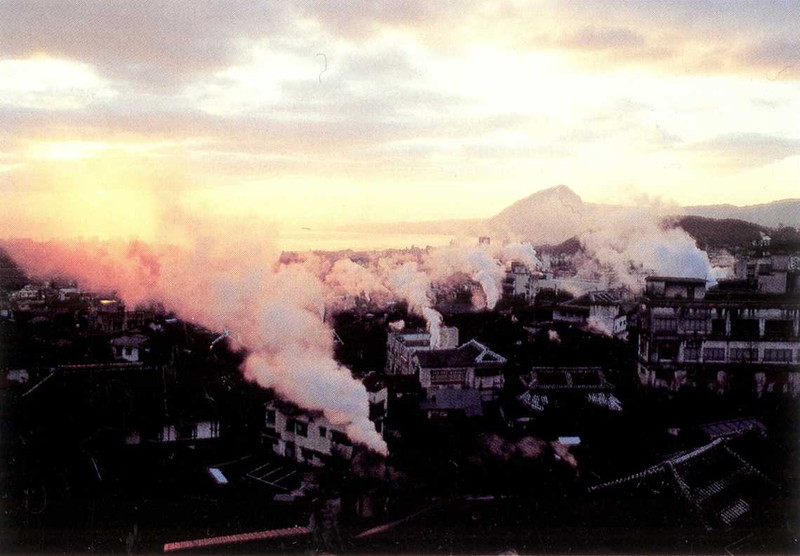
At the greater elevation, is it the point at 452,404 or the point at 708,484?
the point at 452,404

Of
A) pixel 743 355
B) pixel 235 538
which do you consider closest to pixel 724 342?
pixel 743 355

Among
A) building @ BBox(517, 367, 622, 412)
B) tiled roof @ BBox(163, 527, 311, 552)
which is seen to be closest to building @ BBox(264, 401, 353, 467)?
tiled roof @ BBox(163, 527, 311, 552)

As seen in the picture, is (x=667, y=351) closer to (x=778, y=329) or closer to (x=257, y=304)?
(x=778, y=329)

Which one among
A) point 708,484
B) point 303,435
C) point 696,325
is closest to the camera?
point 708,484

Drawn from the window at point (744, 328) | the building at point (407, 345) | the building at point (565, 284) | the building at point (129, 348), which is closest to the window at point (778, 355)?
the window at point (744, 328)

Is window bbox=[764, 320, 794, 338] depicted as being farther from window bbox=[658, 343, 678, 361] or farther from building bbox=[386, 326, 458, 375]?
building bbox=[386, 326, 458, 375]

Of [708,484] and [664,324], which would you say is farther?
[664,324]
